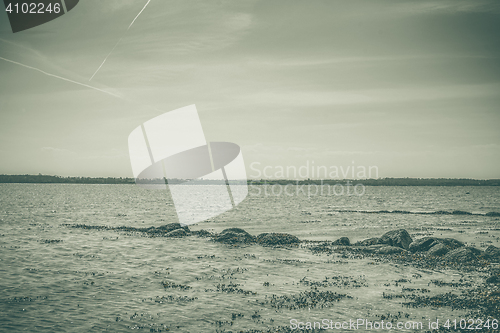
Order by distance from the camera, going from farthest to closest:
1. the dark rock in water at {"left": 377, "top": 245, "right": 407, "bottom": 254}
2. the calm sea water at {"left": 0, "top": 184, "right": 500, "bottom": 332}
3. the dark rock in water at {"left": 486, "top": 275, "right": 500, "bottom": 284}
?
1. the dark rock in water at {"left": 377, "top": 245, "right": 407, "bottom": 254}
2. the dark rock in water at {"left": 486, "top": 275, "right": 500, "bottom": 284}
3. the calm sea water at {"left": 0, "top": 184, "right": 500, "bottom": 332}

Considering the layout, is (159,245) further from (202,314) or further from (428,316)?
(428,316)

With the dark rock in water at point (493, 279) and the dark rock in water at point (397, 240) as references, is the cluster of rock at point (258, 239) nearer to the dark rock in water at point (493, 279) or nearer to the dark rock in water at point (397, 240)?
the dark rock in water at point (397, 240)

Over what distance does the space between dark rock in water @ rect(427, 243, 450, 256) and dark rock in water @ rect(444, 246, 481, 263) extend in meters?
0.81

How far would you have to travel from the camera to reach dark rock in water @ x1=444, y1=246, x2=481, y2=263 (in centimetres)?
2443

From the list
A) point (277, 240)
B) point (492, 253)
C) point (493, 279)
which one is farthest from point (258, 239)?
point (493, 279)

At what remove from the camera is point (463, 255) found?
24.8 metres

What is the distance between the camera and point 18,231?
39438 millimetres

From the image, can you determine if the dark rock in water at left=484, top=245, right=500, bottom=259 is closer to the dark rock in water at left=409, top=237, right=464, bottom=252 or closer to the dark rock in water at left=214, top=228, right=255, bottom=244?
the dark rock in water at left=409, top=237, right=464, bottom=252

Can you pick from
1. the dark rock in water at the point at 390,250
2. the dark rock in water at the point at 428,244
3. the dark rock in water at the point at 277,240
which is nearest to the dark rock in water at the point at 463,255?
the dark rock in water at the point at 428,244

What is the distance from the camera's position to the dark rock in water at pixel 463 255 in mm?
24434

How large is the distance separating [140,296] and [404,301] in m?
12.7

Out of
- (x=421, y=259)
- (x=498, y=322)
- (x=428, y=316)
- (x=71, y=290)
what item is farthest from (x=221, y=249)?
(x=498, y=322)

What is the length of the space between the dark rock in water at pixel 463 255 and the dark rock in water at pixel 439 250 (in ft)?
2.66

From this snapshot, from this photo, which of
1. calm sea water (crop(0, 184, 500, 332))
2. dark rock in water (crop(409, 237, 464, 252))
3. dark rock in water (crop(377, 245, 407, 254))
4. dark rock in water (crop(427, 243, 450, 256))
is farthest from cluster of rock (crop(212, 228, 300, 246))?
dark rock in water (crop(427, 243, 450, 256))
